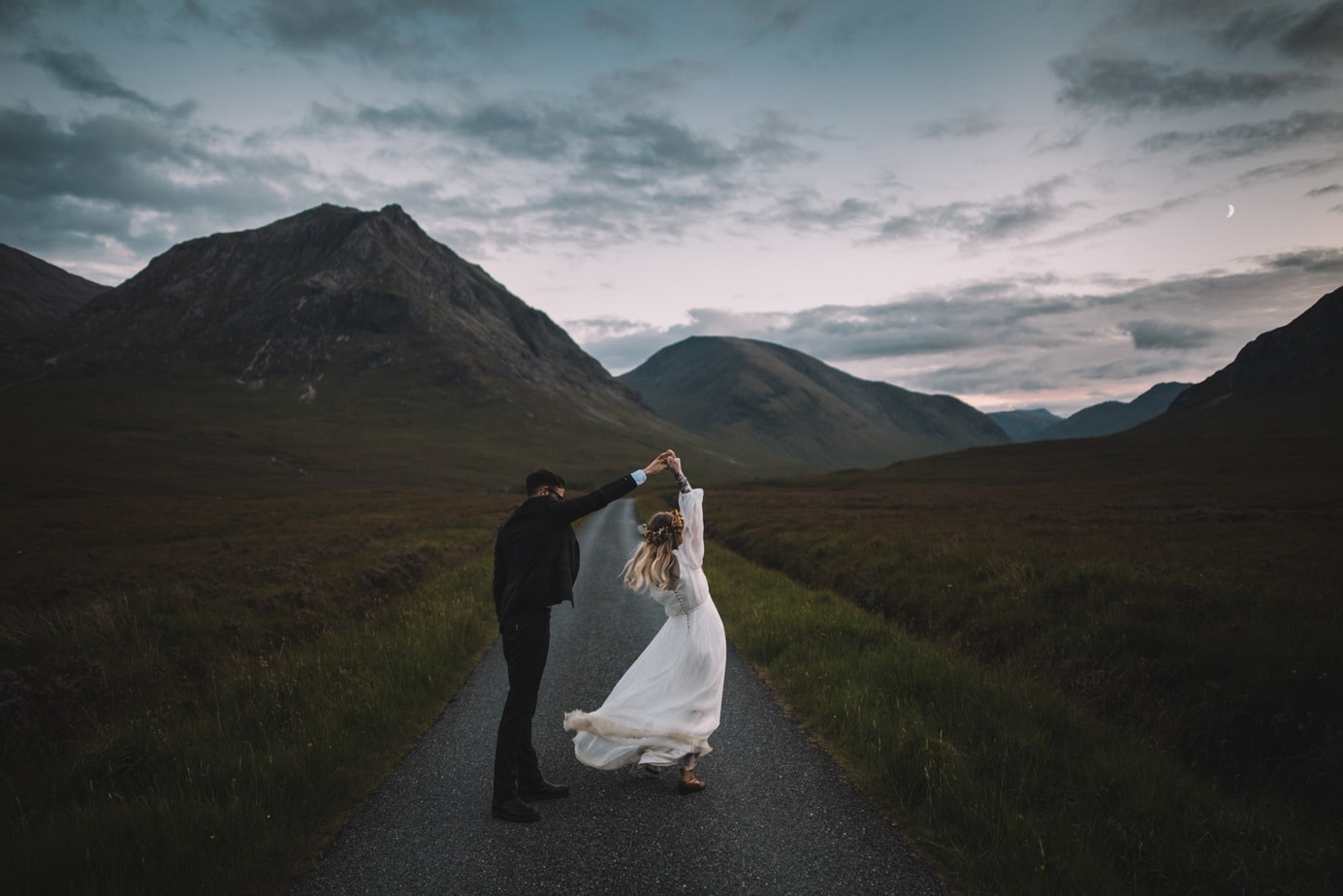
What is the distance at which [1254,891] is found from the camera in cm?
412

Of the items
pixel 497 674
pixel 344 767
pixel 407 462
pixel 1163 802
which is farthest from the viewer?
pixel 407 462

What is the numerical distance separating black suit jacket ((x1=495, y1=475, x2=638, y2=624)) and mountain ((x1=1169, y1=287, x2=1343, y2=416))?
214169mm

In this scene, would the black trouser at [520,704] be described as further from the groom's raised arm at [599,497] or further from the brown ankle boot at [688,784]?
the brown ankle boot at [688,784]

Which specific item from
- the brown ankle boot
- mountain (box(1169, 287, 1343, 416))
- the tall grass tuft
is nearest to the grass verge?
the brown ankle boot

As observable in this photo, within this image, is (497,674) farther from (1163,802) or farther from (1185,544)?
(1185,544)

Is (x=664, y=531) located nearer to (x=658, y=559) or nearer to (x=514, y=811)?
(x=658, y=559)

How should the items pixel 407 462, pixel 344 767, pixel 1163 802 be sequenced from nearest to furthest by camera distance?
1. pixel 1163 802
2. pixel 344 767
3. pixel 407 462

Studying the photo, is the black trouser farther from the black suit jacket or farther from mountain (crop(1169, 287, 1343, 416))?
mountain (crop(1169, 287, 1343, 416))

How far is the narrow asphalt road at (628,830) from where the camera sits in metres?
4.59

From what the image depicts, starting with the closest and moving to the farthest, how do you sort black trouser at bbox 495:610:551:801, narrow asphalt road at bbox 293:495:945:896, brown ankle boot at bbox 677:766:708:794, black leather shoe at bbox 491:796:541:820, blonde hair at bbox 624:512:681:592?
1. narrow asphalt road at bbox 293:495:945:896
2. black leather shoe at bbox 491:796:541:820
3. black trouser at bbox 495:610:551:801
4. brown ankle boot at bbox 677:766:708:794
5. blonde hair at bbox 624:512:681:592

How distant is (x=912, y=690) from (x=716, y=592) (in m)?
7.85

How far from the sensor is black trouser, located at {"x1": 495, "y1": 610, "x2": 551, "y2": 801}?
583cm

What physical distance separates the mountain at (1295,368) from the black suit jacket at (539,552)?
703 ft

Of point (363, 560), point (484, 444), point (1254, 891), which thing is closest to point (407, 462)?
point (484, 444)
